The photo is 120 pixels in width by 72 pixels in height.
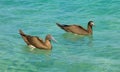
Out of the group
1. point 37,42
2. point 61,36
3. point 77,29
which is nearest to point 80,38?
point 77,29

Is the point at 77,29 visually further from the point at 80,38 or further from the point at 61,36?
the point at 61,36

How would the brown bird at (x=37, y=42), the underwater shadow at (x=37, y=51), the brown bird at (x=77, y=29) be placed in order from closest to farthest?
the underwater shadow at (x=37, y=51), the brown bird at (x=37, y=42), the brown bird at (x=77, y=29)

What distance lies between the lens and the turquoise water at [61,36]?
17.9 m

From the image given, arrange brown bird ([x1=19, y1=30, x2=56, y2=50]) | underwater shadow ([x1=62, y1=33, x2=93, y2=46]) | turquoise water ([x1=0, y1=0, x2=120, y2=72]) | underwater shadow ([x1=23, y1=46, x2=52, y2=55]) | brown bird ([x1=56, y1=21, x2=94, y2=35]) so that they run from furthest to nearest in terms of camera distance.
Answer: brown bird ([x1=56, y1=21, x2=94, y2=35]) < underwater shadow ([x1=62, y1=33, x2=93, y2=46]) < brown bird ([x1=19, y1=30, x2=56, y2=50]) < underwater shadow ([x1=23, y1=46, x2=52, y2=55]) < turquoise water ([x1=0, y1=0, x2=120, y2=72])

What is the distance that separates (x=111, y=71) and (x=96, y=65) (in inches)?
30.8

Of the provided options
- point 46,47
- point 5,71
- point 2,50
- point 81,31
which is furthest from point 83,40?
point 5,71

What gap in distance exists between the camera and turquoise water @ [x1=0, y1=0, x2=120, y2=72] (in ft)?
58.9

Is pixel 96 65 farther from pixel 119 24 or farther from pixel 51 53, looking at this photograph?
pixel 119 24

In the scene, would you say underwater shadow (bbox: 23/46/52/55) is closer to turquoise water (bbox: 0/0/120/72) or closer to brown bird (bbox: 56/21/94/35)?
turquoise water (bbox: 0/0/120/72)

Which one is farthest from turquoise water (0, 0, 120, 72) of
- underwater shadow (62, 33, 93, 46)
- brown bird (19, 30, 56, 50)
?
brown bird (19, 30, 56, 50)

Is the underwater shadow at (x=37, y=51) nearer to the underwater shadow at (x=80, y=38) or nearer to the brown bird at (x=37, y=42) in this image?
the brown bird at (x=37, y=42)

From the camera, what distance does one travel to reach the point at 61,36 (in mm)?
22500

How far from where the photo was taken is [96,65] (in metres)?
17.8

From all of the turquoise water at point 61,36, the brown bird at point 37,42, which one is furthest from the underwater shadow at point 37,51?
the brown bird at point 37,42
